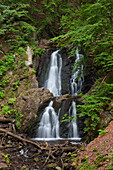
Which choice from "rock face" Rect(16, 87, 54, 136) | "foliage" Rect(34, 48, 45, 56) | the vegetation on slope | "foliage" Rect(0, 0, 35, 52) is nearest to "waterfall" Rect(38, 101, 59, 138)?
"rock face" Rect(16, 87, 54, 136)

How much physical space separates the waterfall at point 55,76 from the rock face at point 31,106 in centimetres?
302

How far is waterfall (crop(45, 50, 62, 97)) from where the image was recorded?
38.6 feet

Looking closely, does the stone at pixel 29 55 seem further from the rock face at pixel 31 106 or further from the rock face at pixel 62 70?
the rock face at pixel 31 106

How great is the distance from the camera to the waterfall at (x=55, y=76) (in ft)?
38.6

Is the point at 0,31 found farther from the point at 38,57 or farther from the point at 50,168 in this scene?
the point at 50,168

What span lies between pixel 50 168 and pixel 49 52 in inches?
426

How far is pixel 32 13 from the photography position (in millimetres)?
15562

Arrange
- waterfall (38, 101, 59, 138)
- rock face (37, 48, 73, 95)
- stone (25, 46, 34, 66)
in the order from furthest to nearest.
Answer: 1. rock face (37, 48, 73, 95)
2. stone (25, 46, 34, 66)
3. waterfall (38, 101, 59, 138)

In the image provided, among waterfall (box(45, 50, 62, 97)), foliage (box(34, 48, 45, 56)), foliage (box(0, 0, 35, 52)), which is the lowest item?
waterfall (box(45, 50, 62, 97))

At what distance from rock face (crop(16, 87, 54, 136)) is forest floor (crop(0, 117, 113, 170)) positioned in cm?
119

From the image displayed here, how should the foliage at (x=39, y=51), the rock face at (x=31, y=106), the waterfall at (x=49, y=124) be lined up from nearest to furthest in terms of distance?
the rock face at (x=31, y=106) < the waterfall at (x=49, y=124) < the foliage at (x=39, y=51)

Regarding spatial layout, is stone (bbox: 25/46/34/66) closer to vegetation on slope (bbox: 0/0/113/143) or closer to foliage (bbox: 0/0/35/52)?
vegetation on slope (bbox: 0/0/113/143)

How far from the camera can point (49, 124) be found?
8125mm

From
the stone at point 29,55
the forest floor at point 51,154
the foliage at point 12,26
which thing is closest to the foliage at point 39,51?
the stone at point 29,55
